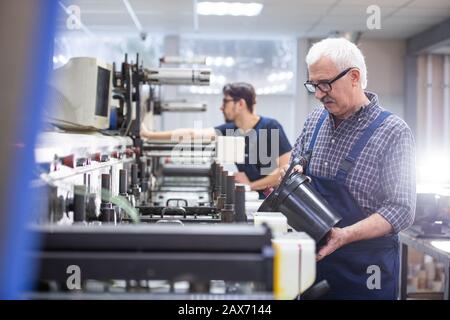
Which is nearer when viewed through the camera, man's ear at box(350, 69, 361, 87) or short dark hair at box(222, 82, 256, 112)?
man's ear at box(350, 69, 361, 87)

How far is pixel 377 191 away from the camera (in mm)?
1502

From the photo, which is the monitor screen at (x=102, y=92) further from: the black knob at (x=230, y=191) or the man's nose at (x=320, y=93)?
the man's nose at (x=320, y=93)

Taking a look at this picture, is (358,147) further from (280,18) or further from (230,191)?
(280,18)

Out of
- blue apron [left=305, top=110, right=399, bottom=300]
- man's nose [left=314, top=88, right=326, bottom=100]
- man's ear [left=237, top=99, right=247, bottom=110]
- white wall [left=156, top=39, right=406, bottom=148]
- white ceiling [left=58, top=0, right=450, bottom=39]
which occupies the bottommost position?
blue apron [left=305, top=110, right=399, bottom=300]

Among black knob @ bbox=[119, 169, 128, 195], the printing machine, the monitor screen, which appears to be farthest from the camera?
the monitor screen

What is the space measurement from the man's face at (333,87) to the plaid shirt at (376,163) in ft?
0.20

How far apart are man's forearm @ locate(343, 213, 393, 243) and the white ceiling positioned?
299cm

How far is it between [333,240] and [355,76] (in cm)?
51

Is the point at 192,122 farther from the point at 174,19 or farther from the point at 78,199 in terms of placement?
the point at 78,199

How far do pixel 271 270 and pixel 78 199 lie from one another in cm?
46

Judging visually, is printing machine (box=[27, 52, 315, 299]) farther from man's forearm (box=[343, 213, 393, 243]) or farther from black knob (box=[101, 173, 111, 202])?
man's forearm (box=[343, 213, 393, 243])

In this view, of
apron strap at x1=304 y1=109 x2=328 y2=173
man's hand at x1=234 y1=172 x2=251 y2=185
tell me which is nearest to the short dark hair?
man's hand at x1=234 y1=172 x2=251 y2=185

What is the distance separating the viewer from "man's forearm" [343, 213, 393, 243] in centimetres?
138
